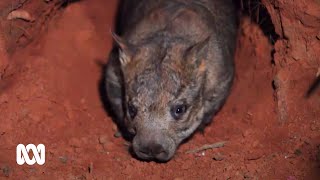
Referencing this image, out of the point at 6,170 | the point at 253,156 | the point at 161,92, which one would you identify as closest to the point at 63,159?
the point at 6,170

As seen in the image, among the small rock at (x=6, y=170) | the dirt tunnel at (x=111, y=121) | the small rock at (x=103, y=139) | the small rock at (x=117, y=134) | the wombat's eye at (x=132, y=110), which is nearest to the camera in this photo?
the small rock at (x=6, y=170)

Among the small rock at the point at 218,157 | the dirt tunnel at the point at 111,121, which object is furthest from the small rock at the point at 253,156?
the small rock at the point at 218,157

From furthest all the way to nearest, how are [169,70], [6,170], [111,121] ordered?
1. [111,121]
2. [169,70]
3. [6,170]

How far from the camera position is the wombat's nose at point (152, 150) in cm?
→ 374

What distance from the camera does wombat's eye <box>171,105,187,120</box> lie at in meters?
3.87

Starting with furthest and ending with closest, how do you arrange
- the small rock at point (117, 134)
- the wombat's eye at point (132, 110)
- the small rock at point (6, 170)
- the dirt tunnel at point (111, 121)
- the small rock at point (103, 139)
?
the small rock at point (117, 134) → the small rock at point (103, 139) → the wombat's eye at point (132, 110) → the dirt tunnel at point (111, 121) → the small rock at point (6, 170)

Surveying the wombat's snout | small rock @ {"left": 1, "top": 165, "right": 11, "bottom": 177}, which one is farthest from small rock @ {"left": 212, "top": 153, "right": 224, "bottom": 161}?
small rock @ {"left": 1, "top": 165, "right": 11, "bottom": 177}

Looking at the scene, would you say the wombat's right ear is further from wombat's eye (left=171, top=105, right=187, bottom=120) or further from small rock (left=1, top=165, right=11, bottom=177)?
small rock (left=1, top=165, right=11, bottom=177)

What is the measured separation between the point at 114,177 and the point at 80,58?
5.50 ft

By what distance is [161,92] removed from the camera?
3.80 m

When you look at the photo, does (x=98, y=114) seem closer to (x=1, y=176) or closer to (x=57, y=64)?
(x=57, y=64)

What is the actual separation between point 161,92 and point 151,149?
357 millimetres

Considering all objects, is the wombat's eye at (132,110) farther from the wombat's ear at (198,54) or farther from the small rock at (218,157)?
the small rock at (218,157)

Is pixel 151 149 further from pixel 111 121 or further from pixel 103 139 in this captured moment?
pixel 111 121
